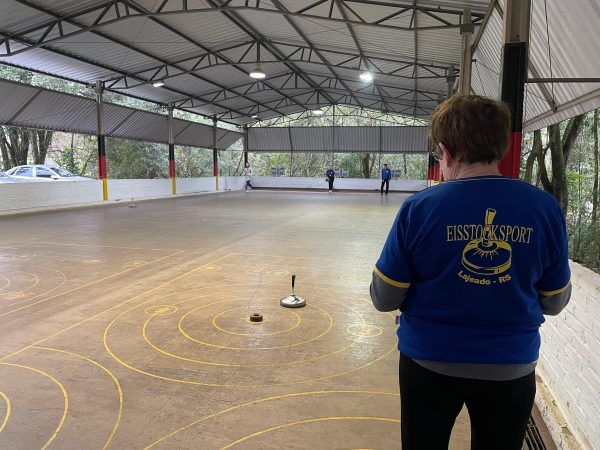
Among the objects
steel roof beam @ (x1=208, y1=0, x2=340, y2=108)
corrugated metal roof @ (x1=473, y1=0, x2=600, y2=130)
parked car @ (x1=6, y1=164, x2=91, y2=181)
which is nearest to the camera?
corrugated metal roof @ (x1=473, y1=0, x2=600, y2=130)

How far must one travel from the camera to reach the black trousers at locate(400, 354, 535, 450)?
1.49 m

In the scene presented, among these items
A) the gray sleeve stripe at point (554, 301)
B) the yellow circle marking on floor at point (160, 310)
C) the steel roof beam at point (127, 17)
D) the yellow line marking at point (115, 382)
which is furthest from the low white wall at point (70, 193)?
the gray sleeve stripe at point (554, 301)

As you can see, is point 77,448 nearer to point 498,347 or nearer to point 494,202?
point 498,347

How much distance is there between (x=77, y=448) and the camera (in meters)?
2.73

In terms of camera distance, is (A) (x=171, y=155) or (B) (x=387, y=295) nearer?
(B) (x=387, y=295)

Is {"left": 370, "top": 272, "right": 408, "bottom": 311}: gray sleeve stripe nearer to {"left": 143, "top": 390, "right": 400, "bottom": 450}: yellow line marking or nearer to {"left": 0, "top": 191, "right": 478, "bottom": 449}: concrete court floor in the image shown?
{"left": 0, "top": 191, "right": 478, "bottom": 449}: concrete court floor

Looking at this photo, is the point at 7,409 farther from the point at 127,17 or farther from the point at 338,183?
the point at 338,183

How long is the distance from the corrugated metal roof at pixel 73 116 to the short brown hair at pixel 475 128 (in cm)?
1756

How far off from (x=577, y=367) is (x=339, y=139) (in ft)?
101

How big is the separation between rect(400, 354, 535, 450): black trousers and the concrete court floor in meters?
1.36

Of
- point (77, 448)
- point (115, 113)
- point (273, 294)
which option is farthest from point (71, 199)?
point (77, 448)

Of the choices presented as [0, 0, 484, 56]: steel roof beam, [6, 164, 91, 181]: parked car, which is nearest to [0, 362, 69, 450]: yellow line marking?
[0, 0, 484, 56]: steel roof beam

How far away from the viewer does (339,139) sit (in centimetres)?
3266

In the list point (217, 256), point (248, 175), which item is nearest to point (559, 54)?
point (217, 256)
